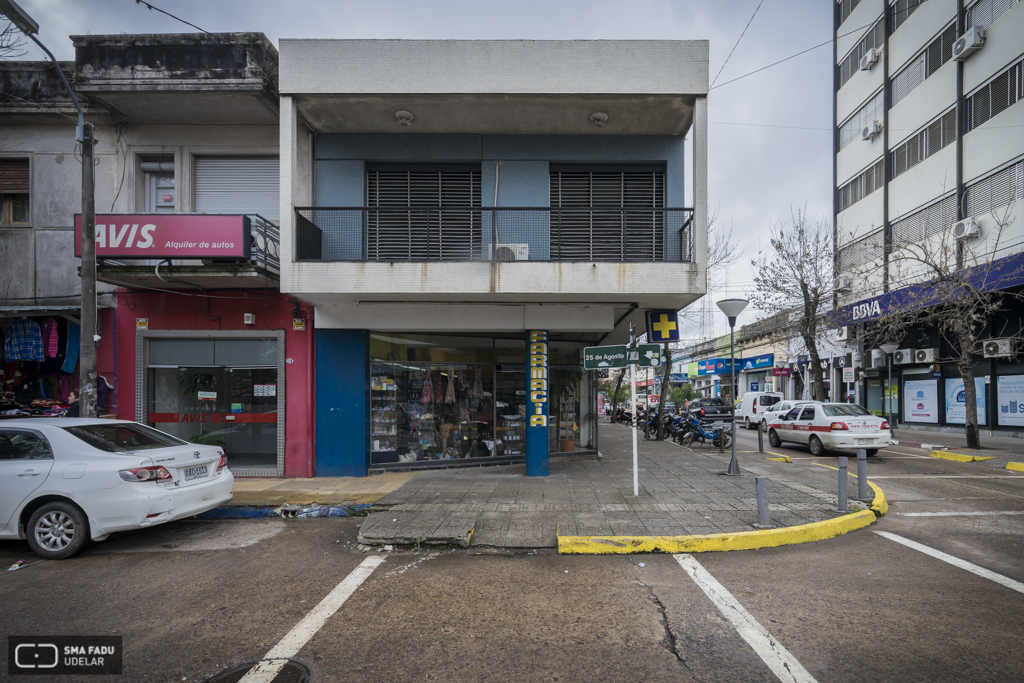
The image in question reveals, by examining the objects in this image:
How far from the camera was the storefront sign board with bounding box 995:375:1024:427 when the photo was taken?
1834cm

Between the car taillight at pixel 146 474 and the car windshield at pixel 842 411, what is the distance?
51.0 feet

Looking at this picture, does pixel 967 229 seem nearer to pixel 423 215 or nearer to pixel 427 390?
pixel 423 215

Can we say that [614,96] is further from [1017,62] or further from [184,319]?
[1017,62]

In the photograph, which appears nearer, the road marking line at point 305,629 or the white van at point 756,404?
the road marking line at point 305,629

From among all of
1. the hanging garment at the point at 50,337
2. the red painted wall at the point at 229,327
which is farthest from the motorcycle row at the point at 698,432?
the hanging garment at the point at 50,337

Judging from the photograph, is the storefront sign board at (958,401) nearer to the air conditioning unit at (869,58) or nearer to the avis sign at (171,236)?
the air conditioning unit at (869,58)

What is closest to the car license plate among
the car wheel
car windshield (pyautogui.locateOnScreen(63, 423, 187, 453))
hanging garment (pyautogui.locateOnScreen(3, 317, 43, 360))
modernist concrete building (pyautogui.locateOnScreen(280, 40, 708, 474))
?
car windshield (pyautogui.locateOnScreen(63, 423, 187, 453))

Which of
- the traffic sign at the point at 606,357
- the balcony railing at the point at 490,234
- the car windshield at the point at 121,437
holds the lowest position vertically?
the car windshield at the point at 121,437

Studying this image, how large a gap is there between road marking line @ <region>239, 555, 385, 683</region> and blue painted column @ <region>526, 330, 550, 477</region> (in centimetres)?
486

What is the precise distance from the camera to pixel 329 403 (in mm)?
10383

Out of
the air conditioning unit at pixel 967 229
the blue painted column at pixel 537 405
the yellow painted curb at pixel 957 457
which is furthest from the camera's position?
the air conditioning unit at pixel 967 229

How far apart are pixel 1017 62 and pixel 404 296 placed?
75.3 feet

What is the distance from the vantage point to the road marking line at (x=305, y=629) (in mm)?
3449

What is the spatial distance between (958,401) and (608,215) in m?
20.7
